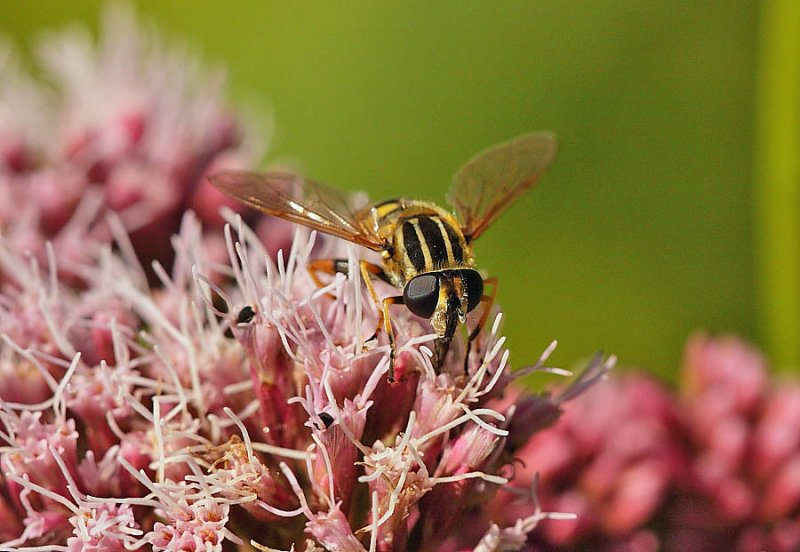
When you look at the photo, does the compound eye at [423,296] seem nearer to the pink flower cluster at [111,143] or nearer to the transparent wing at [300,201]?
the transparent wing at [300,201]

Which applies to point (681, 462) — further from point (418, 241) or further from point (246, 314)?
point (246, 314)

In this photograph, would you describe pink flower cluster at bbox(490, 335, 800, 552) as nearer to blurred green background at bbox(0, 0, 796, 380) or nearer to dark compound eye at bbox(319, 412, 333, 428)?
blurred green background at bbox(0, 0, 796, 380)

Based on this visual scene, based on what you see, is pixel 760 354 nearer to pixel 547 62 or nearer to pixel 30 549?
pixel 547 62

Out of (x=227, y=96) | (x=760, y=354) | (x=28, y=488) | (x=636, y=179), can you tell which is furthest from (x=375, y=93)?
(x=28, y=488)

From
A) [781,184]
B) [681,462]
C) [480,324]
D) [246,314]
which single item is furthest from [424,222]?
[781,184]

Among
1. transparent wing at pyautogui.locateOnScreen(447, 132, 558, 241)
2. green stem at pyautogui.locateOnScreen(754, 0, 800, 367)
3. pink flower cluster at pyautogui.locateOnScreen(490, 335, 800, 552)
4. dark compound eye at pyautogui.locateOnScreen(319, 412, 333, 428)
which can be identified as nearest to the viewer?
dark compound eye at pyautogui.locateOnScreen(319, 412, 333, 428)

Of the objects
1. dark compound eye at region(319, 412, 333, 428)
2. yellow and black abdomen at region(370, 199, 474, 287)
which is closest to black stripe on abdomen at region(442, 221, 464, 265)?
yellow and black abdomen at region(370, 199, 474, 287)

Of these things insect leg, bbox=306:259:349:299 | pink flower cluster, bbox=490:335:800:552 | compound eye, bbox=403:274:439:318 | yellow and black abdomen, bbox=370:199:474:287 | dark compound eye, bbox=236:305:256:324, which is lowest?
pink flower cluster, bbox=490:335:800:552
